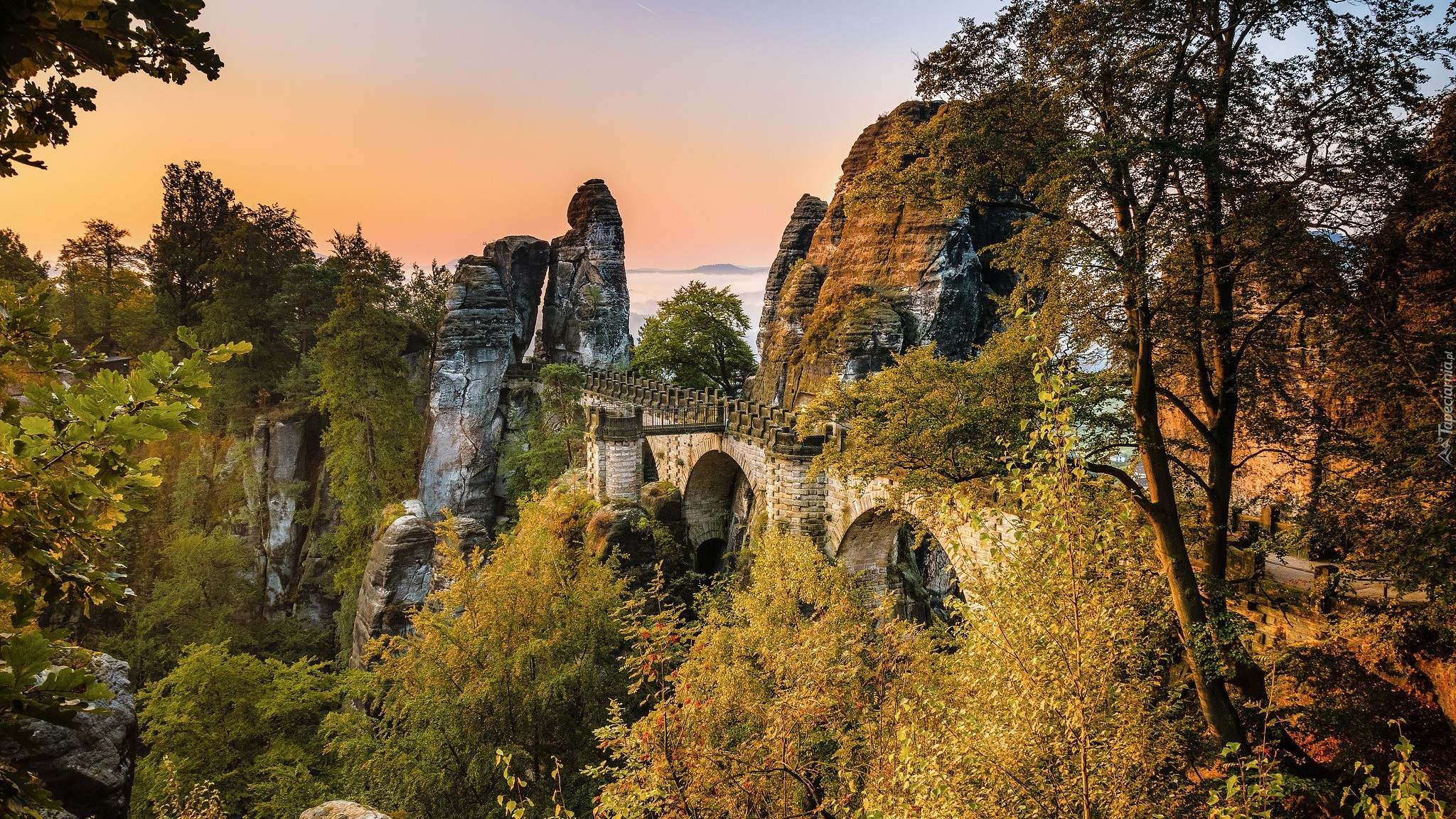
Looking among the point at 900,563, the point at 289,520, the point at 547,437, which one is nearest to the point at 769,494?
the point at 900,563

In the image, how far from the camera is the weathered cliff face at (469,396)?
96.1 ft

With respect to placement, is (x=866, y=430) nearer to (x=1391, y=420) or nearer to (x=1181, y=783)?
(x=1181, y=783)

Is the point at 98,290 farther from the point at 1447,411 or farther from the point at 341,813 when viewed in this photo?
the point at 1447,411

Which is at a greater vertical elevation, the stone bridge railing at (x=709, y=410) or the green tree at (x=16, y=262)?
the green tree at (x=16, y=262)

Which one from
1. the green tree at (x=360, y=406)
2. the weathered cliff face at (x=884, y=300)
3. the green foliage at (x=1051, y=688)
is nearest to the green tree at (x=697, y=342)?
the weathered cliff face at (x=884, y=300)

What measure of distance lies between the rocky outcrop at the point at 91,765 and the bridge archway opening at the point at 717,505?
16.9m

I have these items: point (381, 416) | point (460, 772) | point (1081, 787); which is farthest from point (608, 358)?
point (1081, 787)

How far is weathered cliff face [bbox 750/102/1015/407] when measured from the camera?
26.3m

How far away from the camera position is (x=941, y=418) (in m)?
8.60

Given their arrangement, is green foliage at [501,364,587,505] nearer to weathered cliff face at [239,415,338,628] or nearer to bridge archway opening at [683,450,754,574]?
bridge archway opening at [683,450,754,574]

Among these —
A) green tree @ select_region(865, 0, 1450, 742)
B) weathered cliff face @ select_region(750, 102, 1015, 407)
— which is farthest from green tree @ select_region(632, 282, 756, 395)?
green tree @ select_region(865, 0, 1450, 742)

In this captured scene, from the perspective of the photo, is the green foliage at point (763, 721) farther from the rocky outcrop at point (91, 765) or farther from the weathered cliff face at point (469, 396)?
the weathered cliff face at point (469, 396)

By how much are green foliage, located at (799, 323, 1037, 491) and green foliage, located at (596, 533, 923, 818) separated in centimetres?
234

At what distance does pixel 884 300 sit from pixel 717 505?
11.5 metres
